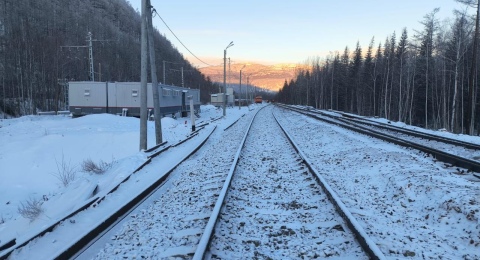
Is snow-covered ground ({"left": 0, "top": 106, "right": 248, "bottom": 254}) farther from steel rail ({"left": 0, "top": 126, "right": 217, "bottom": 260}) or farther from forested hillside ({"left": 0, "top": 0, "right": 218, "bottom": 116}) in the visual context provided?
forested hillside ({"left": 0, "top": 0, "right": 218, "bottom": 116})

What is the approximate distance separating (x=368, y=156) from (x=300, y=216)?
603cm

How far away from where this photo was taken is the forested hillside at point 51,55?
53312mm

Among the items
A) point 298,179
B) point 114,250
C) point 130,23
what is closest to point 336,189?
point 298,179

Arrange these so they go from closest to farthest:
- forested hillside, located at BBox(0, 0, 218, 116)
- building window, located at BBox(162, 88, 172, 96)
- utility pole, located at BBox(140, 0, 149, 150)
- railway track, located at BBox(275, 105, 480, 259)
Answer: railway track, located at BBox(275, 105, 480, 259) < utility pole, located at BBox(140, 0, 149, 150) < building window, located at BBox(162, 88, 172, 96) < forested hillside, located at BBox(0, 0, 218, 116)

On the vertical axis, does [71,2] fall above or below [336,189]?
above

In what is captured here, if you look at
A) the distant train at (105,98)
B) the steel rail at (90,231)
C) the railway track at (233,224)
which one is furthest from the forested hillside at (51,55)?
the railway track at (233,224)

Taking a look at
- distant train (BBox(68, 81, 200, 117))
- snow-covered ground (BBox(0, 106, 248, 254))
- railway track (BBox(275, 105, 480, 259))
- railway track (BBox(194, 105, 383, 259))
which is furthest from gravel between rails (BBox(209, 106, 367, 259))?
distant train (BBox(68, 81, 200, 117))

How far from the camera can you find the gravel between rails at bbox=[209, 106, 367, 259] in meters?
4.30

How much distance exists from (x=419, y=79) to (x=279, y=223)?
2453 inches

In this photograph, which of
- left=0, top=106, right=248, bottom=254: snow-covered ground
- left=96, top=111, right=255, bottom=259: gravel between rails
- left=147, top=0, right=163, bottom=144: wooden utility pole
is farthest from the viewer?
left=147, top=0, right=163, bottom=144: wooden utility pole

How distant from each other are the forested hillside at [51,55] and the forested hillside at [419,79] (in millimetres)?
41185

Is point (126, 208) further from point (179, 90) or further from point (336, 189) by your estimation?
point (179, 90)

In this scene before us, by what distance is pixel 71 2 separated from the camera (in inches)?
5266

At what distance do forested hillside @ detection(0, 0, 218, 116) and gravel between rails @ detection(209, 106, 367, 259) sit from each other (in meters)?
34.2
